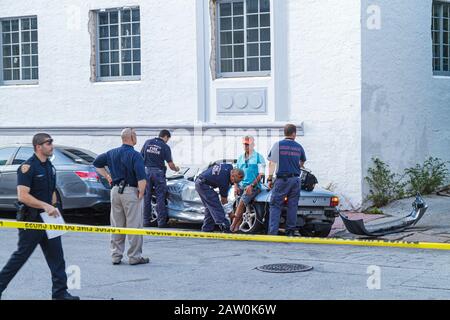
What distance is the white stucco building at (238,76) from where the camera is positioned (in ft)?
54.3

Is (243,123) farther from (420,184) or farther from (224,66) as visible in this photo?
(420,184)

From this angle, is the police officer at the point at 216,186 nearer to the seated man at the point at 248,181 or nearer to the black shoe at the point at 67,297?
the seated man at the point at 248,181

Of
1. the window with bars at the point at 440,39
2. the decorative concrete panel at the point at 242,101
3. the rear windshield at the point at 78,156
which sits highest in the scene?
the window with bars at the point at 440,39

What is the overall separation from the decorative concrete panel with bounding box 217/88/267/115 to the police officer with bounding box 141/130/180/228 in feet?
11.1

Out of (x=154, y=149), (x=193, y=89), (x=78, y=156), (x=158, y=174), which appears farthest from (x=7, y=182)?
(x=193, y=89)

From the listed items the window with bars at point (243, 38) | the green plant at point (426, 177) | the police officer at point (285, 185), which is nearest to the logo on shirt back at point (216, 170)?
the police officer at point (285, 185)

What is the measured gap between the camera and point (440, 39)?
1859cm

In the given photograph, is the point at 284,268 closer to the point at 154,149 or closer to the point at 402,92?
the point at 154,149

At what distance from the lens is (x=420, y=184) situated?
1716cm

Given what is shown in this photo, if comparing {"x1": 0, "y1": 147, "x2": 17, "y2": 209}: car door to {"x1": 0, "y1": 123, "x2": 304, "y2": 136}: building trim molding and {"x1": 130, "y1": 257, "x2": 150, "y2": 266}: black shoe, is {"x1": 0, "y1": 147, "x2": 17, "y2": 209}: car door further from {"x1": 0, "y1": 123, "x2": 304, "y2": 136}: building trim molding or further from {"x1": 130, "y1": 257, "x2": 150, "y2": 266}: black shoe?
{"x1": 130, "y1": 257, "x2": 150, "y2": 266}: black shoe

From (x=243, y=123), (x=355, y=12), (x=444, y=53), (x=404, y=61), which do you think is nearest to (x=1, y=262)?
(x=243, y=123)

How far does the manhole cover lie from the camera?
971 cm

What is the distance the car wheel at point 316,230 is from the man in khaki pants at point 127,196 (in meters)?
3.45

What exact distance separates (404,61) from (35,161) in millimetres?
11081
